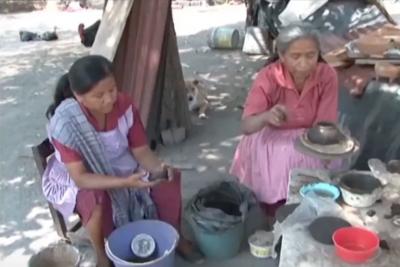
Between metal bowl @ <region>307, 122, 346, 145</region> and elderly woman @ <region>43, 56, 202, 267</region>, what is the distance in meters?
0.78

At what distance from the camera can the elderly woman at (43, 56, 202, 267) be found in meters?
2.81

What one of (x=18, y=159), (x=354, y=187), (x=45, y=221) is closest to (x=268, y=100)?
(x=354, y=187)

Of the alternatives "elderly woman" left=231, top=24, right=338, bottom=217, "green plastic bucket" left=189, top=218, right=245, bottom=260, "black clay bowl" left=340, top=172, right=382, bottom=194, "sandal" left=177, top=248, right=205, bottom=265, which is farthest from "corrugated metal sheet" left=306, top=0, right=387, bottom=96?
"black clay bowl" left=340, top=172, right=382, bottom=194

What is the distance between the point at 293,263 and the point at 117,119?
1297 mm

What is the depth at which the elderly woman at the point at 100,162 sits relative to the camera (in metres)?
2.81

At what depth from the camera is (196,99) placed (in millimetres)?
5590

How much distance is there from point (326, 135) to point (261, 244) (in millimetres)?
876

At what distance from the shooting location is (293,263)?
2166 millimetres

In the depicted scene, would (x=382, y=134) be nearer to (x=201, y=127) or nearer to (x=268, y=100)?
(x=268, y=100)

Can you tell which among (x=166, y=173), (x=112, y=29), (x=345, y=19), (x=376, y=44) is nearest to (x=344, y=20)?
(x=345, y=19)

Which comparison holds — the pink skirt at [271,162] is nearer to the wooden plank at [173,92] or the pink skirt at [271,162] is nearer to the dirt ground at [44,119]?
the dirt ground at [44,119]

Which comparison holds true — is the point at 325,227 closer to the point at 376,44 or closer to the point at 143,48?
the point at 376,44

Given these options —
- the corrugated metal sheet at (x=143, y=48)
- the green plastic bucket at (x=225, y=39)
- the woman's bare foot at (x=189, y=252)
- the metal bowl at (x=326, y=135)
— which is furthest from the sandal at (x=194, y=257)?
the green plastic bucket at (x=225, y=39)

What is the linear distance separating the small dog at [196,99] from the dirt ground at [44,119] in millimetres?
107
